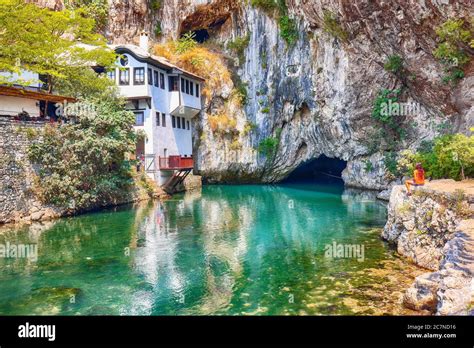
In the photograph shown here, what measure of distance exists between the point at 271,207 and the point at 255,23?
22283mm

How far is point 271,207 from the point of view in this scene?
29.2 metres

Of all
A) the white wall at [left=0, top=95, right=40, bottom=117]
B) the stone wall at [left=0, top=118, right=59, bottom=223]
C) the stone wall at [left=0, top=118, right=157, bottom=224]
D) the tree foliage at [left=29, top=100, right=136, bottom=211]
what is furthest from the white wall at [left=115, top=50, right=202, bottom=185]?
the stone wall at [left=0, top=118, right=59, bottom=223]

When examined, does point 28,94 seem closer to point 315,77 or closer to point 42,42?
→ point 42,42

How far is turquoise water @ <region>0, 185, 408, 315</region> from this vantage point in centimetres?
1099

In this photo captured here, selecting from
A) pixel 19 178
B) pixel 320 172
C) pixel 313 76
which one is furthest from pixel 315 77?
pixel 19 178

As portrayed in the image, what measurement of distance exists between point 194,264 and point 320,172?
41.3 meters

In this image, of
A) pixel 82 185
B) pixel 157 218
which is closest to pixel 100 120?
pixel 82 185

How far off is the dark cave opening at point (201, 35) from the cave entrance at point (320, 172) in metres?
19.2

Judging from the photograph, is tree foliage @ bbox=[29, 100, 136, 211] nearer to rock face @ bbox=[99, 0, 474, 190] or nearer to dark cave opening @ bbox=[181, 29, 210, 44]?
rock face @ bbox=[99, 0, 474, 190]

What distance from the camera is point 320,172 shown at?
5388cm

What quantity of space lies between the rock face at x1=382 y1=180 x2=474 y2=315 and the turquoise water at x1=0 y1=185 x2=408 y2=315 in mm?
1149

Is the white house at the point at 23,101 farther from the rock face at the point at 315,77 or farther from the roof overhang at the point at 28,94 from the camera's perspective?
the rock face at the point at 315,77

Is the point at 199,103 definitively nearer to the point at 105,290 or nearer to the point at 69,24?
the point at 69,24
